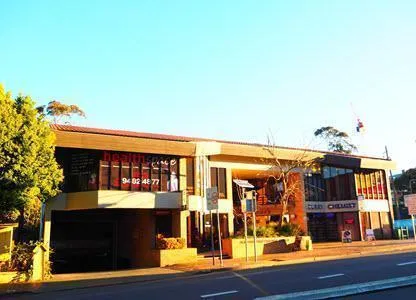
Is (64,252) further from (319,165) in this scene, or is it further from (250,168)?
(319,165)

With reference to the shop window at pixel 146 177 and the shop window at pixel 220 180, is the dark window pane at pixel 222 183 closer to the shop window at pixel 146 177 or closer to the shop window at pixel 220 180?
the shop window at pixel 220 180

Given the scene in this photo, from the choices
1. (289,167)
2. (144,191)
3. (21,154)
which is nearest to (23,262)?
(21,154)

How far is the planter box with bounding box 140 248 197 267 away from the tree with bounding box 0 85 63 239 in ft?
22.2

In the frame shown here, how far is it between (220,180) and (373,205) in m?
16.2

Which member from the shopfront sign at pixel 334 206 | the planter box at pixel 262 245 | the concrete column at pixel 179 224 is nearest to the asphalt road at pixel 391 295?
the planter box at pixel 262 245

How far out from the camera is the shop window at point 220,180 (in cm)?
3105

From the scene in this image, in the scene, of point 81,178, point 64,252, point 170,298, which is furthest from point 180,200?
point 170,298

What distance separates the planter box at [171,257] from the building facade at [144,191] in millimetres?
1291

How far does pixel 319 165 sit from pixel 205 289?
26.8 m

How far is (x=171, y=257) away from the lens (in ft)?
80.0

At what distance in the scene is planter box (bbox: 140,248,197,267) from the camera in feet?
79.6

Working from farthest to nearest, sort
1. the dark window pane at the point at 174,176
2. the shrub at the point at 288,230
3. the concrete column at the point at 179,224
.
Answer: the shrub at the point at 288,230 → the dark window pane at the point at 174,176 → the concrete column at the point at 179,224

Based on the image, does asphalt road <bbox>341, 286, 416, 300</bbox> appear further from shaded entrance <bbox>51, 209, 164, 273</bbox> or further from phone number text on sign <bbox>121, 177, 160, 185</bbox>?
phone number text on sign <bbox>121, 177, 160, 185</bbox>

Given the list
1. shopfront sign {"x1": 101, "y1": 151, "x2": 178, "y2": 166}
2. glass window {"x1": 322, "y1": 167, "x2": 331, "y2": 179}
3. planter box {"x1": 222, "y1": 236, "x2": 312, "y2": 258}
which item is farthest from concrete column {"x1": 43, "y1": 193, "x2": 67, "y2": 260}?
glass window {"x1": 322, "y1": 167, "x2": 331, "y2": 179}
